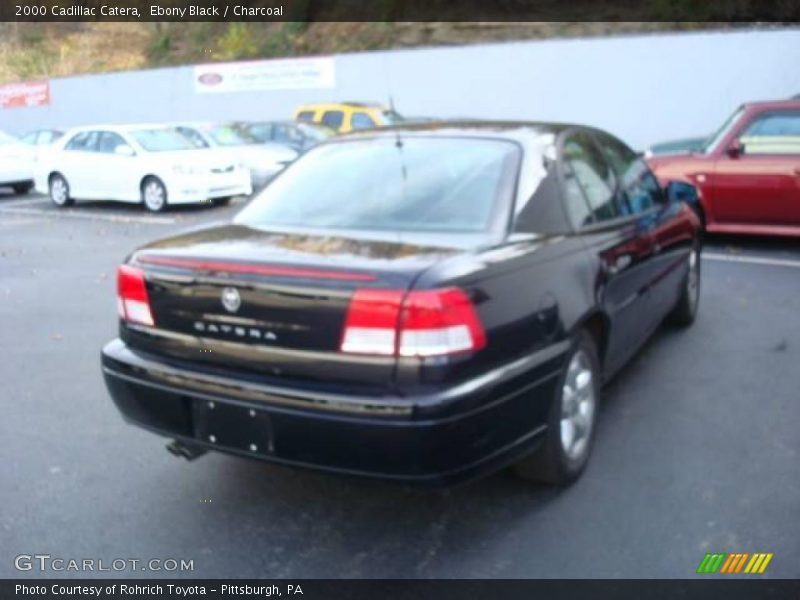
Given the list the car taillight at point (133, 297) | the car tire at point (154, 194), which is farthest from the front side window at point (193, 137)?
the car taillight at point (133, 297)

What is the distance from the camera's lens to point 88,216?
46.2 ft

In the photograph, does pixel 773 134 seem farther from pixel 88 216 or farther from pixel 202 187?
pixel 88 216

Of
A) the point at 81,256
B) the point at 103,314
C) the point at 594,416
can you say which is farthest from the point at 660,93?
the point at 594,416

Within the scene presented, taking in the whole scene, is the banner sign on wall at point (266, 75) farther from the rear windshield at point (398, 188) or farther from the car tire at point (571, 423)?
the car tire at point (571, 423)

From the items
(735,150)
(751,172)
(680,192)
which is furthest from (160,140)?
(680,192)

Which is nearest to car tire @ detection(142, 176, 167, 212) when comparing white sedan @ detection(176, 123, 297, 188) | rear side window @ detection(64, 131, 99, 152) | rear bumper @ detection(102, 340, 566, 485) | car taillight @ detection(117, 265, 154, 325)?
white sedan @ detection(176, 123, 297, 188)

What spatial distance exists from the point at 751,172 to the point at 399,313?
678 centimetres

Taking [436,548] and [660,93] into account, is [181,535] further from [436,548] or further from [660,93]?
[660,93]

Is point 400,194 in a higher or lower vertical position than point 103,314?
higher

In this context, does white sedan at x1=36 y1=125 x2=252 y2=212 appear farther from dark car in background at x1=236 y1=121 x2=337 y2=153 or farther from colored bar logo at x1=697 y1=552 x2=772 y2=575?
colored bar logo at x1=697 y1=552 x2=772 y2=575

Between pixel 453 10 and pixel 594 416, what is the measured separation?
28.9 meters

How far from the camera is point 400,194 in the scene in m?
3.88

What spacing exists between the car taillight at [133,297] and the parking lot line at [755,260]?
6.51m

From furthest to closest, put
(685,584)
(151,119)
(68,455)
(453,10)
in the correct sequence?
(453,10) → (151,119) → (68,455) → (685,584)
